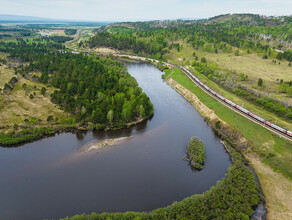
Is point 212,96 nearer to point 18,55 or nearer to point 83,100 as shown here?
point 83,100

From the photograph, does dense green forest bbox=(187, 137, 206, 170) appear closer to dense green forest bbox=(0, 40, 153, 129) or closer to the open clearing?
dense green forest bbox=(0, 40, 153, 129)

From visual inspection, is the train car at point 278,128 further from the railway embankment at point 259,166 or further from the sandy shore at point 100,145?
the sandy shore at point 100,145

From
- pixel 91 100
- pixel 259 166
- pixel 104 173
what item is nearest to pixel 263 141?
pixel 259 166

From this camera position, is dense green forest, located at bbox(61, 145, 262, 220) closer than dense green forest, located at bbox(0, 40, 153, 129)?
Yes

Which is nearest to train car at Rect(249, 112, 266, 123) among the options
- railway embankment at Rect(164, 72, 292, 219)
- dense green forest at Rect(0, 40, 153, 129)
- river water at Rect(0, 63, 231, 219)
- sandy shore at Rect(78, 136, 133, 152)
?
railway embankment at Rect(164, 72, 292, 219)

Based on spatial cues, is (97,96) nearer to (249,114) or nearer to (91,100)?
(91,100)

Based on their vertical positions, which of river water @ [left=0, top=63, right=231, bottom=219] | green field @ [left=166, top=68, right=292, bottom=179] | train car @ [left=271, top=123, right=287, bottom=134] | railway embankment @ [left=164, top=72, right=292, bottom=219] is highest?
train car @ [left=271, top=123, right=287, bottom=134]

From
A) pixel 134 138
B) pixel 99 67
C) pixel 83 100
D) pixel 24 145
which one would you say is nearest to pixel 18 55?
pixel 99 67
